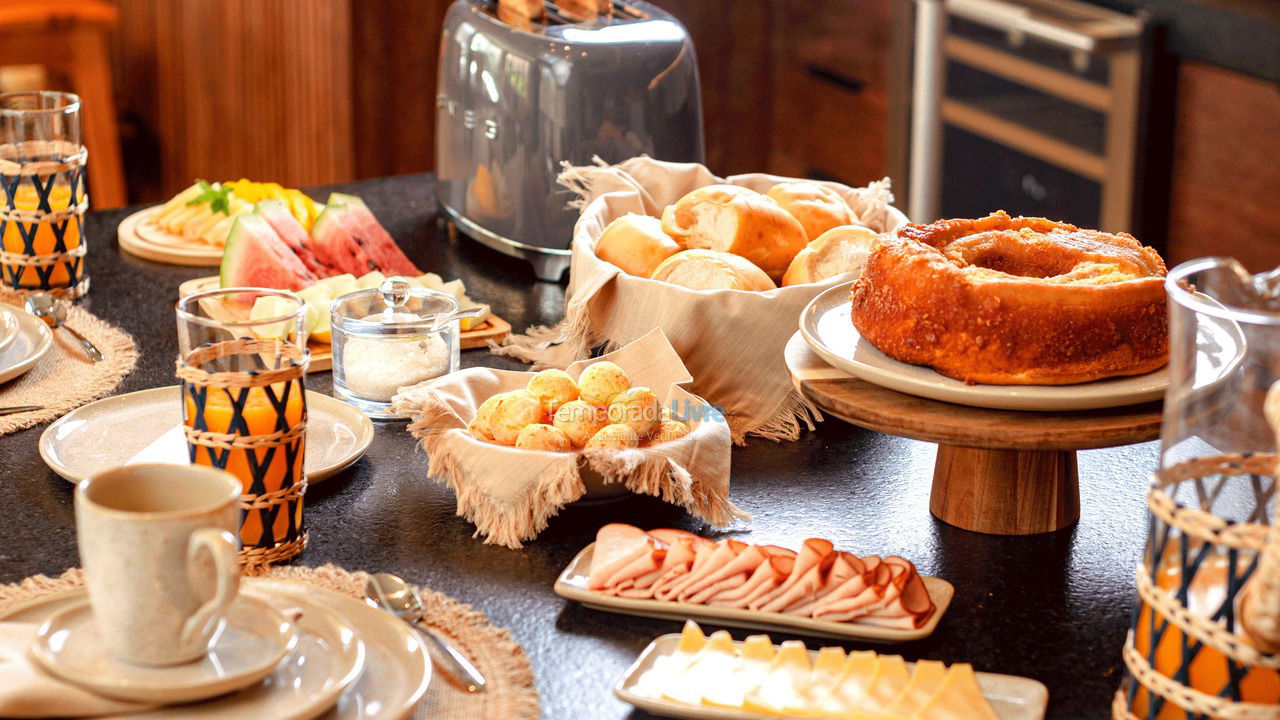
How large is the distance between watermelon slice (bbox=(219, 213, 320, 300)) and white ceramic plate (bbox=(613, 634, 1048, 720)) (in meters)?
0.91

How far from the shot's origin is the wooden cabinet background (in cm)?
346

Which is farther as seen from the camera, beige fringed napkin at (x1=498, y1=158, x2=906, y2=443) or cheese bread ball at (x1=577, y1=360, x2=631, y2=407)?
beige fringed napkin at (x1=498, y1=158, x2=906, y2=443)

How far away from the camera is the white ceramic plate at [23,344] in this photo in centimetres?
144

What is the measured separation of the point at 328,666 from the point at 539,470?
299mm

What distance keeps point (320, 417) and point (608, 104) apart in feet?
2.07

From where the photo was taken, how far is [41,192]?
1.61 metres

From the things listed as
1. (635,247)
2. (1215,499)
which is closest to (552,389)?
(635,247)

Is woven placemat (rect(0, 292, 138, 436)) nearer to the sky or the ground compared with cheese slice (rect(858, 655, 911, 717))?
nearer to the ground

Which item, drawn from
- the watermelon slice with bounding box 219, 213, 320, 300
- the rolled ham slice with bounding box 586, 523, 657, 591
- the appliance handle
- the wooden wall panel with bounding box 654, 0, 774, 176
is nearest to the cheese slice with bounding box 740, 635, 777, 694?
the rolled ham slice with bounding box 586, 523, 657, 591

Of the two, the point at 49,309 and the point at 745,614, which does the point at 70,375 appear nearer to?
the point at 49,309

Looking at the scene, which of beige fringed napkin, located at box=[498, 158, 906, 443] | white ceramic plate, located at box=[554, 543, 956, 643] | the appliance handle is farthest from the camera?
the appliance handle

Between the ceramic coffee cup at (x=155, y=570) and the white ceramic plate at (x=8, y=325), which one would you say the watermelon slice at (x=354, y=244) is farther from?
the ceramic coffee cup at (x=155, y=570)

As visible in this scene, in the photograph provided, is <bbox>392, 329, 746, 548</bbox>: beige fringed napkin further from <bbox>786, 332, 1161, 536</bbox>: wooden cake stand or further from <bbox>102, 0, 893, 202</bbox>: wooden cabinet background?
<bbox>102, 0, 893, 202</bbox>: wooden cabinet background

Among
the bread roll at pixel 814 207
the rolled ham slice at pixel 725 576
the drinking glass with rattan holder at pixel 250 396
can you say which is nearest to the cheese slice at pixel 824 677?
the rolled ham slice at pixel 725 576
